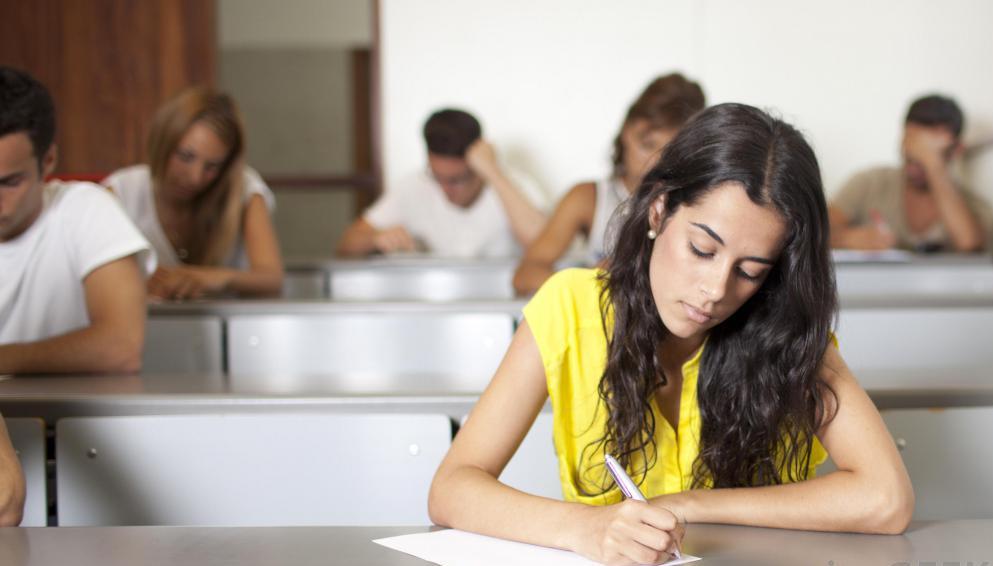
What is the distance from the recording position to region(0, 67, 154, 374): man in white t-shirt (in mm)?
1868

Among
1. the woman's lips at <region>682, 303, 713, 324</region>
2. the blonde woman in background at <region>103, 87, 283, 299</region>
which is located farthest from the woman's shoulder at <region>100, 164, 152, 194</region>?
the woman's lips at <region>682, 303, 713, 324</region>

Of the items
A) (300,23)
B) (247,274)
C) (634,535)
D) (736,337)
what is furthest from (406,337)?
(300,23)

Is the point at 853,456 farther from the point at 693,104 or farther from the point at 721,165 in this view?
the point at 693,104

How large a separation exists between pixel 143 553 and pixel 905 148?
14.1 feet

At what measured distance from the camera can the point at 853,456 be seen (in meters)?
1.22

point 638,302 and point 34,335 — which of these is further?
point 34,335

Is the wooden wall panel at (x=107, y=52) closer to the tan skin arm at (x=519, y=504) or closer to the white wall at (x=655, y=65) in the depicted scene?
the white wall at (x=655, y=65)

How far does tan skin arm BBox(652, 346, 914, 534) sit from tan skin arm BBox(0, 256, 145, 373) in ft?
3.89

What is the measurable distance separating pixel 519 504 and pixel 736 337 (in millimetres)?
374

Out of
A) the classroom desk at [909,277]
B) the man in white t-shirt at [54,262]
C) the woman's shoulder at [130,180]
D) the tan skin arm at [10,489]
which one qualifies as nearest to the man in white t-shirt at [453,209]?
the woman's shoulder at [130,180]

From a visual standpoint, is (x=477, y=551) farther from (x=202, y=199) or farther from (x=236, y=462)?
(x=202, y=199)

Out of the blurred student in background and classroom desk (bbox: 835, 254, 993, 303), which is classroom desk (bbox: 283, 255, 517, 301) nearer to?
the blurred student in background

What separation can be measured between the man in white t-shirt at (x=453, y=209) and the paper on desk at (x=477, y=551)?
3109 millimetres

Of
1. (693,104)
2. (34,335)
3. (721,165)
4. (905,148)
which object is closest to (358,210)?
(905,148)
